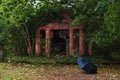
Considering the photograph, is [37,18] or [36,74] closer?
[36,74]

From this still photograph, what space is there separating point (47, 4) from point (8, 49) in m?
4.27

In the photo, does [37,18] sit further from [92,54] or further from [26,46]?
[92,54]

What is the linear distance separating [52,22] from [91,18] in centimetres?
475

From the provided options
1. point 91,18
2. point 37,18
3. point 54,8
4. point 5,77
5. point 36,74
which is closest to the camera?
point 5,77

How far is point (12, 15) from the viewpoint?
57.8 feet

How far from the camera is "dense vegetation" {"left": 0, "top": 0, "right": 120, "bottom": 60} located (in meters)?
14.7

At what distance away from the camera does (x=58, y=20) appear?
2089 centimetres

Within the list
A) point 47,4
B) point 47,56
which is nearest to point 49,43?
point 47,56

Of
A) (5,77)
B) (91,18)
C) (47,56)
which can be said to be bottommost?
(47,56)

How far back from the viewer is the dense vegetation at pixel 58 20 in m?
14.7

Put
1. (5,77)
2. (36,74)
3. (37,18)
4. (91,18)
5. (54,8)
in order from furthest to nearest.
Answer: (37,18) < (54,8) < (91,18) < (36,74) < (5,77)

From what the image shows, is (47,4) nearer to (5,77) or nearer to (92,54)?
(92,54)

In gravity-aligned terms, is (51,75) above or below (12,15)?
below

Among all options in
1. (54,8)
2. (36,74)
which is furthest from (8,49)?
(36,74)
